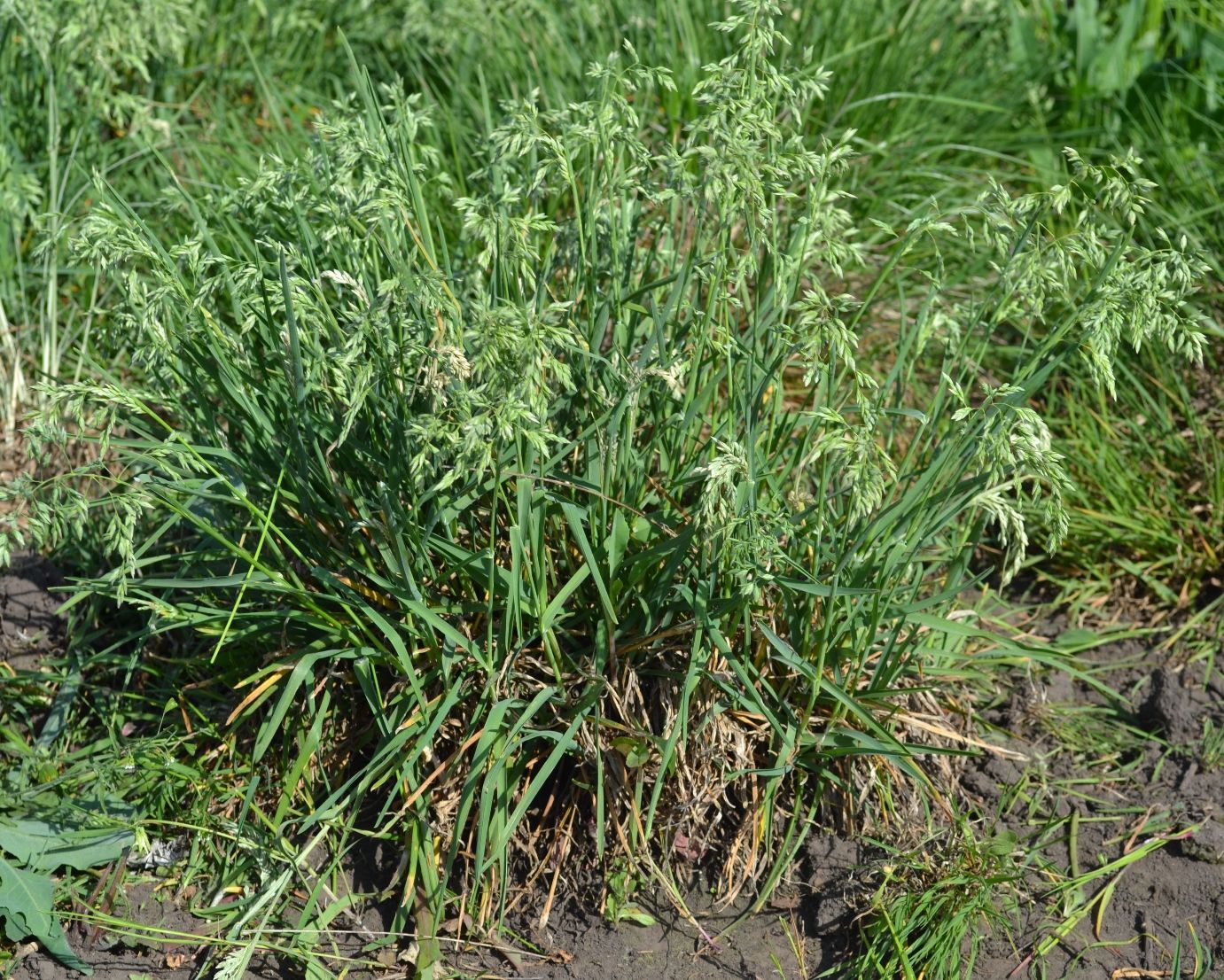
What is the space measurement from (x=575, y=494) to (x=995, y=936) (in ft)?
3.73

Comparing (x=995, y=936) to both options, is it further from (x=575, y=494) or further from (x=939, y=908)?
(x=575, y=494)

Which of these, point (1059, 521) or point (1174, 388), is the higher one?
point (1059, 521)

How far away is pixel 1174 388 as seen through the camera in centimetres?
345

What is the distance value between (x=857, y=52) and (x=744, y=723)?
2.38m

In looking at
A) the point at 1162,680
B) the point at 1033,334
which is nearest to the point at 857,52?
the point at 1033,334

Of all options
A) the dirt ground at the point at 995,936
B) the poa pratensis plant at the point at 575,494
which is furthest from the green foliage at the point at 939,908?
the poa pratensis plant at the point at 575,494

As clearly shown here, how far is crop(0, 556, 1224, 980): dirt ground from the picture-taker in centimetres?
246

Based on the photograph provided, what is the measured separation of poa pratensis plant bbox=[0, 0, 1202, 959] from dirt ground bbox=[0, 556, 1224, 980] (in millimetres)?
112

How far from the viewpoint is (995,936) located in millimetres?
2467

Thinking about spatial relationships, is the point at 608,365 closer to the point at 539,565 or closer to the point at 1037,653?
the point at 539,565

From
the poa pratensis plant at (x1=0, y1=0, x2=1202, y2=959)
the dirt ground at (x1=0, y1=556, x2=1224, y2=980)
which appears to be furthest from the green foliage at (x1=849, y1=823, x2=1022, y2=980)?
the poa pratensis plant at (x1=0, y1=0, x2=1202, y2=959)

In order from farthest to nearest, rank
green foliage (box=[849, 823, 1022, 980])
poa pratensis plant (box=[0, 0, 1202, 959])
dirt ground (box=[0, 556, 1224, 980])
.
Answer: dirt ground (box=[0, 556, 1224, 980]) → green foliage (box=[849, 823, 1022, 980]) → poa pratensis plant (box=[0, 0, 1202, 959])

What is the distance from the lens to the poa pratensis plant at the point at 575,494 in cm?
224

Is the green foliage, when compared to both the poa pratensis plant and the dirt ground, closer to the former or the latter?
the dirt ground
